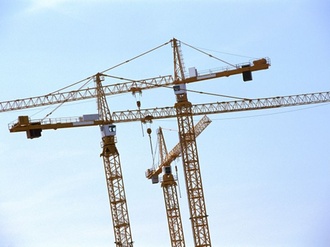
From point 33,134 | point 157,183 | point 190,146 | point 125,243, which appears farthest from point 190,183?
point 157,183

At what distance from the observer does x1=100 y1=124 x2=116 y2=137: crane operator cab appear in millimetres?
96438

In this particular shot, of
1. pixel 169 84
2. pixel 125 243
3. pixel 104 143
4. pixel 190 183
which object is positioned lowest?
pixel 125 243

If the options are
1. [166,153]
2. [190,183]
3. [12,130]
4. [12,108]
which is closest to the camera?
[12,130]

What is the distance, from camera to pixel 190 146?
331 ft

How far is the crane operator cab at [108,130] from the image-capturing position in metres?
96.4

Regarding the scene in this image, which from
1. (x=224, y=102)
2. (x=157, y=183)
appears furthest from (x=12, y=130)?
(x=157, y=183)

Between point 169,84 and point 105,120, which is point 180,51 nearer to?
point 169,84

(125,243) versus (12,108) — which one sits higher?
(12,108)

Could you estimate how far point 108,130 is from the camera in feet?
317

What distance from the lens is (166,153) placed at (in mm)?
124750

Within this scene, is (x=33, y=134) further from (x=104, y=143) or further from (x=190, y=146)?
(x=190, y=146)

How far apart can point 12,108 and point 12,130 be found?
2212cm

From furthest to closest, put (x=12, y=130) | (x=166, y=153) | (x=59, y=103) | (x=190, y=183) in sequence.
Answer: (x=166, y=153)
(x=59, y=103)
(x=190, y=183)
(x=12, y=130)

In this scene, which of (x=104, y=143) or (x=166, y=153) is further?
(x=166, y=153)
